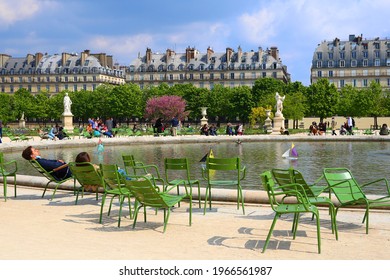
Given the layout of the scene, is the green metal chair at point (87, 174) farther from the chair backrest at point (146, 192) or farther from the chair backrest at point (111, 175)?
the chair backrest at point (146, 192)

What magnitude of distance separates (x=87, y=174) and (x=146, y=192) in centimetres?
235

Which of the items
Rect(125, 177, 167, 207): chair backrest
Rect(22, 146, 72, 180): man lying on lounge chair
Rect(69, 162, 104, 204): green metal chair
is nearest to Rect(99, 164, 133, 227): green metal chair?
Rect(69, 162, 104, 204): green metal chair

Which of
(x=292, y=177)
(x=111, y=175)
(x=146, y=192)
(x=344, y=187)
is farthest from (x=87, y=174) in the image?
(x=344, y=187)

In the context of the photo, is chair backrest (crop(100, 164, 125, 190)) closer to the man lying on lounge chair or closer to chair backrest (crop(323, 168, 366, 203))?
the man lying on lounge chair

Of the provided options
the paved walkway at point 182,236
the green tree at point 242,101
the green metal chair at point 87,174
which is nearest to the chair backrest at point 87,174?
the green metal chair at point 87,174

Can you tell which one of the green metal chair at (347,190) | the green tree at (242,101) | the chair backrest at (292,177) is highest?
the green tree at (242,101)

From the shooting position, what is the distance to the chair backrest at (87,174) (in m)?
8.91

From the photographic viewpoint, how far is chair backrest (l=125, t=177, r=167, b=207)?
22.7 ft

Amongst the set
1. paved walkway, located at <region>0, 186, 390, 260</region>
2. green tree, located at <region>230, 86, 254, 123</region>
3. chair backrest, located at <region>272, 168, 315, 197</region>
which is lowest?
paved walkway, located at <region>0, 186, 390, 260</region>

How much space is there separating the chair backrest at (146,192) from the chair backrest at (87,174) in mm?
1756

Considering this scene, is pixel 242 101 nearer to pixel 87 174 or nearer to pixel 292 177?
pixel 87 174

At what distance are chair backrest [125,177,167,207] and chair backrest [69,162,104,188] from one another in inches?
69.1
